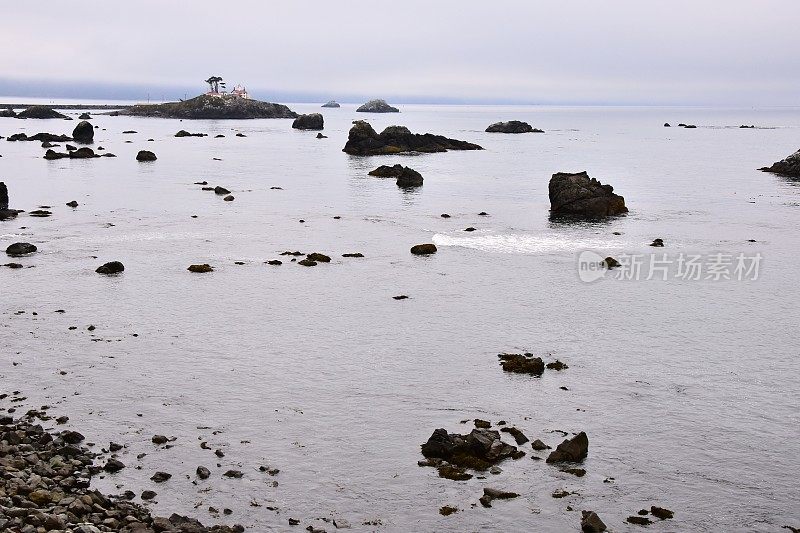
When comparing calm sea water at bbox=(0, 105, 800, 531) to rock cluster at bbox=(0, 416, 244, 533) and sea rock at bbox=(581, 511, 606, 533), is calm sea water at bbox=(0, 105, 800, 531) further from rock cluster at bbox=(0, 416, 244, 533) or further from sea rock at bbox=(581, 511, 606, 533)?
rock cluster at bbox=(0, 416, 244, 533)

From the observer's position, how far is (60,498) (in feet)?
51.6

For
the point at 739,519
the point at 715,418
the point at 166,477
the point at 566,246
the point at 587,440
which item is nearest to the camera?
the point at 739,519

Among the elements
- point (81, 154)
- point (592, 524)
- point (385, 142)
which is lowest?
point (592, 524)

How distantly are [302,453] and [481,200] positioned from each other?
174 feet

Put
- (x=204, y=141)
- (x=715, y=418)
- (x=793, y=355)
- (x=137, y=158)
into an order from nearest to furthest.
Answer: (x=715, y=418), (x=793, y=355), (x=137, y=158), (x=204, y=141)

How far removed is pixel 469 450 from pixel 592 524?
411cm

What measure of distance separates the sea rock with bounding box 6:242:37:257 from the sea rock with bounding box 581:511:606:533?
119 ft

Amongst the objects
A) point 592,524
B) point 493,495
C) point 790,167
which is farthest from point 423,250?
point 790,167

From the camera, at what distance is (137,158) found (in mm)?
106438

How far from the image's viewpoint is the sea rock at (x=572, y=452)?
742 inches

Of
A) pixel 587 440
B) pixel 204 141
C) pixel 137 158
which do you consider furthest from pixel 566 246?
pixel 204 141

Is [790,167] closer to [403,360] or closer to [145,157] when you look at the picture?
[145,157]

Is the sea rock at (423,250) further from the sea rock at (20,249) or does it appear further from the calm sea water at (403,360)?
the sea rock at (20,249)

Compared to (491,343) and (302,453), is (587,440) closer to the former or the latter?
(302,453)
